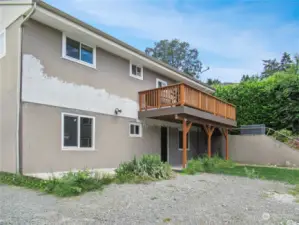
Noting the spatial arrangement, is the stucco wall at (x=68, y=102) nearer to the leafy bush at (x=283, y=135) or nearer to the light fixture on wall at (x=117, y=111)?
the light fixture on wall at (x=117, y=111)

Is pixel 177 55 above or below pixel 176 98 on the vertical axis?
above

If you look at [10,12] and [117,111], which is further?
[117,111]

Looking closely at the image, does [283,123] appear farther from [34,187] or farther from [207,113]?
[34,187]

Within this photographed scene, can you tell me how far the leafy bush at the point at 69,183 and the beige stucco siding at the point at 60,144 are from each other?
4.41ft

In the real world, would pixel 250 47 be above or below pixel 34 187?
above

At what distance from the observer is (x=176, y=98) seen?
484 inches

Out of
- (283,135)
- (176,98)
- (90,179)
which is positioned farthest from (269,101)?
(90,179)

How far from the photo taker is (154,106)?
517 inches

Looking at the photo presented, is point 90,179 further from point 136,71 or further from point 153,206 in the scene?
point 136,71

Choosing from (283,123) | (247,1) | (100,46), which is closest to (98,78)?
(100,46)

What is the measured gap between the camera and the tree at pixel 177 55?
49.6m

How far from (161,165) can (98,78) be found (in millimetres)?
4464

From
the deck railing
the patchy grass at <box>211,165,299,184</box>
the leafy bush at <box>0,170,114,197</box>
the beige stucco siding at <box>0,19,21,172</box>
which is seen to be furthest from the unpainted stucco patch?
the patchy grass at <box>211,165,299,184</box>

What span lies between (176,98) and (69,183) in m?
6.97
